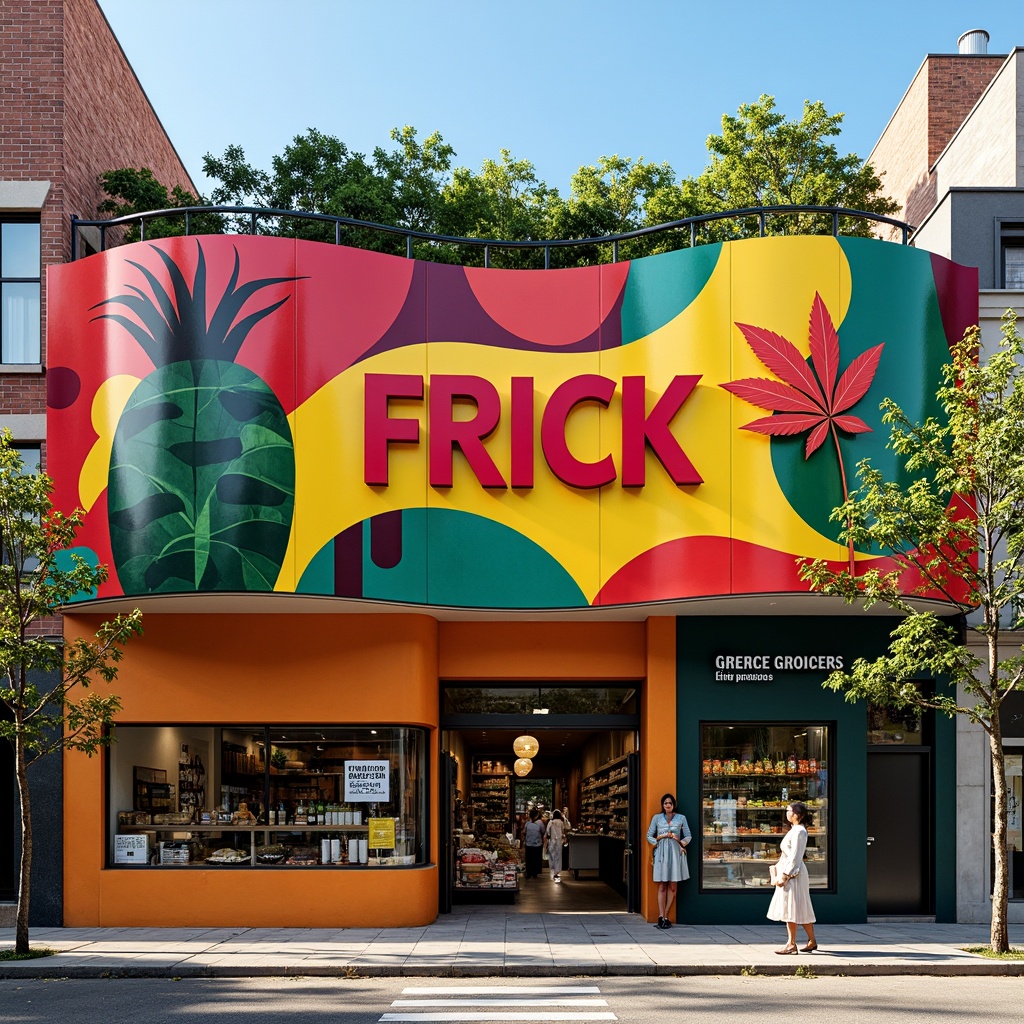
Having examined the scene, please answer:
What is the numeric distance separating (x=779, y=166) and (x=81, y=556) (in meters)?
21.3

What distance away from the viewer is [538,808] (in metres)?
30.0

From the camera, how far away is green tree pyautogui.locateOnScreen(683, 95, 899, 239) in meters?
29.4

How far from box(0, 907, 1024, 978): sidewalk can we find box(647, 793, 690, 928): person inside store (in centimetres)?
46

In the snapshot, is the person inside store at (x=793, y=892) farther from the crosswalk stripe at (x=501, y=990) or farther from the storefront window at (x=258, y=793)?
the storefront window at (x=258, y=793)

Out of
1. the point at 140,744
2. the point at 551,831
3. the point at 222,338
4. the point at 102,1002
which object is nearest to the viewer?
the point at 102,1002

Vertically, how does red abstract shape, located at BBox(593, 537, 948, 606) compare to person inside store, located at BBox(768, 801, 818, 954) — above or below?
above

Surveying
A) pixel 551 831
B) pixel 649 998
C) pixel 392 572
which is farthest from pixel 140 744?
pixel 551 831

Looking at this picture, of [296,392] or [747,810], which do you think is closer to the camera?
[296,392]

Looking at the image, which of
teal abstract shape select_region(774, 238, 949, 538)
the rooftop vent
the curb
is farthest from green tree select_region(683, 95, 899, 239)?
the curb

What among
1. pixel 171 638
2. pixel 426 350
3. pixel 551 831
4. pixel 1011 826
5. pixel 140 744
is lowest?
pixel 551 831

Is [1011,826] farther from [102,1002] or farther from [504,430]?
[102,1002]

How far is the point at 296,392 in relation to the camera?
52.7ft

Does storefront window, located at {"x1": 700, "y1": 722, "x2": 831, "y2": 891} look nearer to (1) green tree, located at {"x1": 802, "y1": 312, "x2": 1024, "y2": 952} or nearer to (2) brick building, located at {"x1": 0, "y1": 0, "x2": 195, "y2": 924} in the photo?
(1) green tree, located at {"x1": 802, "y1": 312, "x2": 1024, "y2": 952}

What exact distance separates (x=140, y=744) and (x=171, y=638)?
169cm
